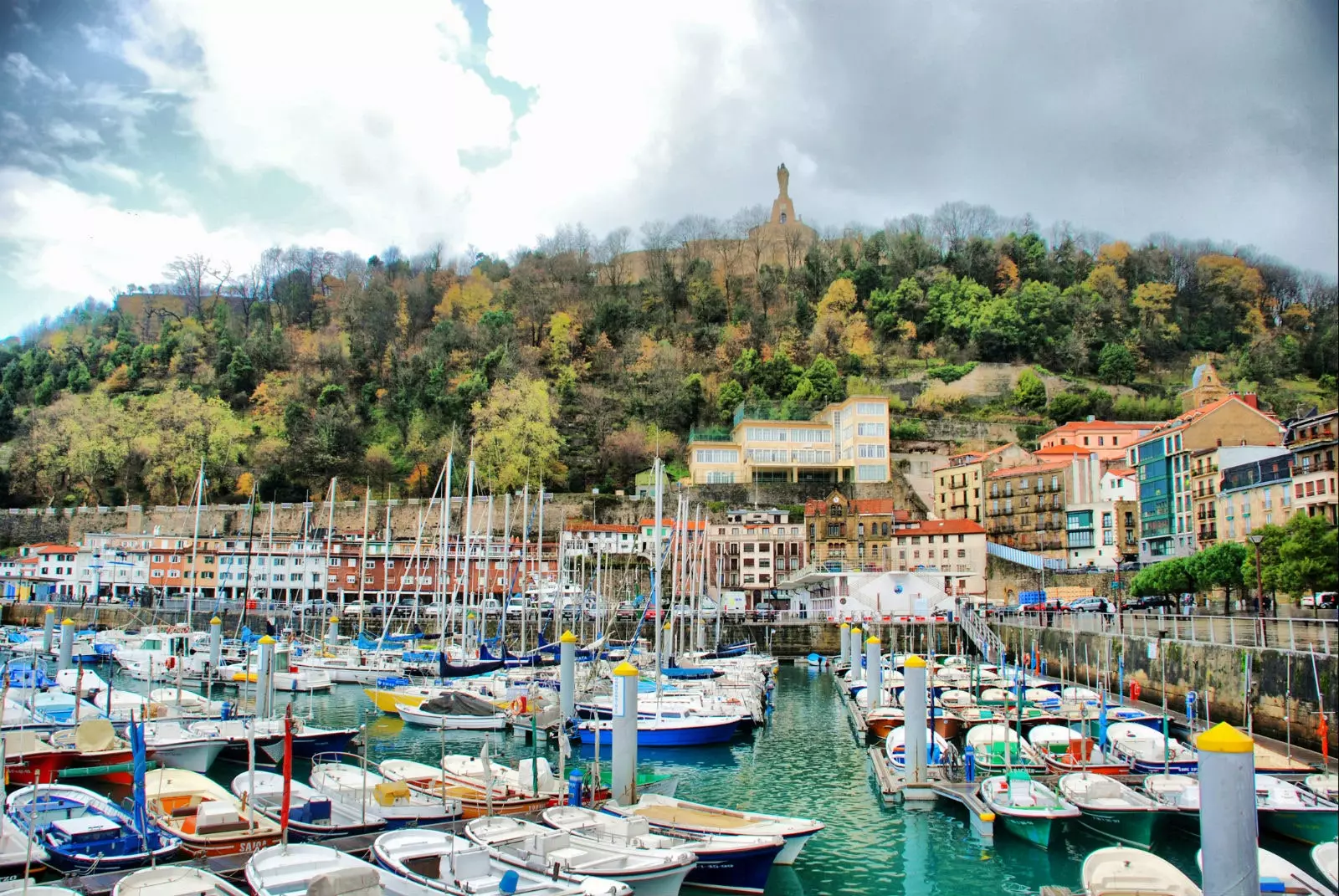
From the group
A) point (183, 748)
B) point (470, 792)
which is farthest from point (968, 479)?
point (470, 792)

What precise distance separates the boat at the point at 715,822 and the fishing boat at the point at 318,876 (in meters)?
3.61

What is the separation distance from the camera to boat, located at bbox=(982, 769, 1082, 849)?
671 inches

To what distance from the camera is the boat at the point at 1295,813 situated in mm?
16016

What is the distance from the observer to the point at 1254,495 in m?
46.7

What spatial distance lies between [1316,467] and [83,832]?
36.6 m

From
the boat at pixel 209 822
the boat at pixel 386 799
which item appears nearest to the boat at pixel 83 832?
the boat at pixel 209 822

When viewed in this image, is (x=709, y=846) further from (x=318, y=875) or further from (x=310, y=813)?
(x=310, y=813)

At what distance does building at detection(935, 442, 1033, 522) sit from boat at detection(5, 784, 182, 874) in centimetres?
6000

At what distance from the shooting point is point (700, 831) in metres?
14.6

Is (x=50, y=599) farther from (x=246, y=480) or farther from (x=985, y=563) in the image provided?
(x=985, y=563)

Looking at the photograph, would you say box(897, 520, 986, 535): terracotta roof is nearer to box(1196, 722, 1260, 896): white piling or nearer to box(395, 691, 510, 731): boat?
box(395, 691, 510, 731): boat

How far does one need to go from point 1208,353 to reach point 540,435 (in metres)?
57.8

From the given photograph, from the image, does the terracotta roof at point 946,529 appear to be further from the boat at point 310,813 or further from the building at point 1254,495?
the boat at point 310,813

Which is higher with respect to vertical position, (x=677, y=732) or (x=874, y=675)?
(x=874, y=675)
